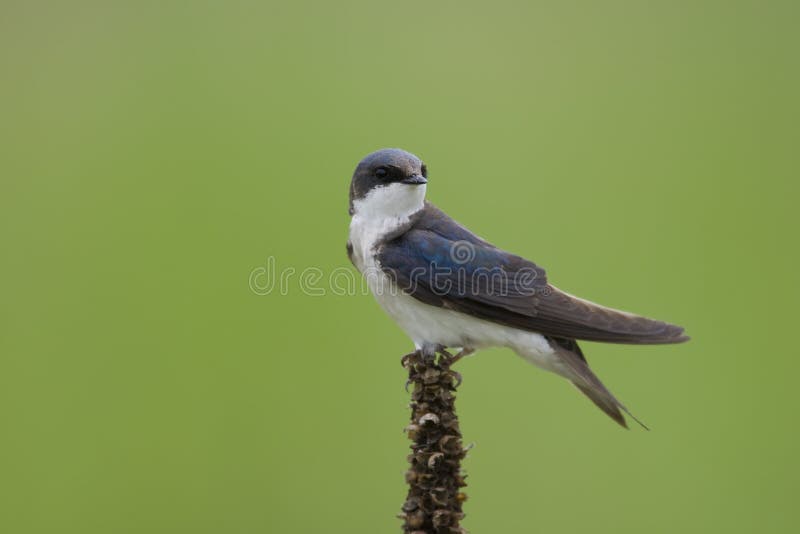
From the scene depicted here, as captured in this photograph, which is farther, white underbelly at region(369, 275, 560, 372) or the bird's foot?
white underbelly at region(369, 275, 560, 372)

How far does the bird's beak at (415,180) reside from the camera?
2828mm

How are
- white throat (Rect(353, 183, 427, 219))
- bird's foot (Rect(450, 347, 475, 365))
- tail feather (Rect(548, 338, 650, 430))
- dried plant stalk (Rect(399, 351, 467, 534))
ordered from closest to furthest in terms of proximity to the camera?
dried plant stalk (Rect(399, 351, 467, 534)) → bird's foot (Rect(450, 347, 475, 365)) → tail feather (Rect(548, 338, 650, 430)) → white throat (Rect(353, 183, 427, 219))

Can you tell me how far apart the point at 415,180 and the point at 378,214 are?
0.78 ft

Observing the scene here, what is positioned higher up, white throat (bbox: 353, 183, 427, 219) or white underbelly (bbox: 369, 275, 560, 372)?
white throat (bbox: 353, 183, 427, 219)

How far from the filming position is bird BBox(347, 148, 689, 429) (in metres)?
2.81

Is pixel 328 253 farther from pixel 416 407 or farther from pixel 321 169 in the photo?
pixel 416 407

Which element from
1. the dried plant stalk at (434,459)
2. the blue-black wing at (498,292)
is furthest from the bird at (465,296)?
the dried plant stalk at (434,459)

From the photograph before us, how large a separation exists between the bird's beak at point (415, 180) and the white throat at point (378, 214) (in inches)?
2.3

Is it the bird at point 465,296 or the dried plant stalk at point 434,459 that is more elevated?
the bird at point 465,296

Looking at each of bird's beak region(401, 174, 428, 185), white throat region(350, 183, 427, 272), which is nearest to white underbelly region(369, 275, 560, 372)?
white throat region(350, 183, 427, 272)

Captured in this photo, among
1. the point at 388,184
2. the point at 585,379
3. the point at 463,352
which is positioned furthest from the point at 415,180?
the point at 585,379

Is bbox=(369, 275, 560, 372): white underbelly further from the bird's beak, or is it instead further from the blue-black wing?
the bird's beak

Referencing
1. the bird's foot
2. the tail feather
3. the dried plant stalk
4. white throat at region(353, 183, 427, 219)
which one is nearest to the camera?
the dried plant stalk

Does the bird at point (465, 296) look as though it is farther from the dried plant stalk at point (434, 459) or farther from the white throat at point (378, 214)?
the dried plant stalk at point (434, 459)
